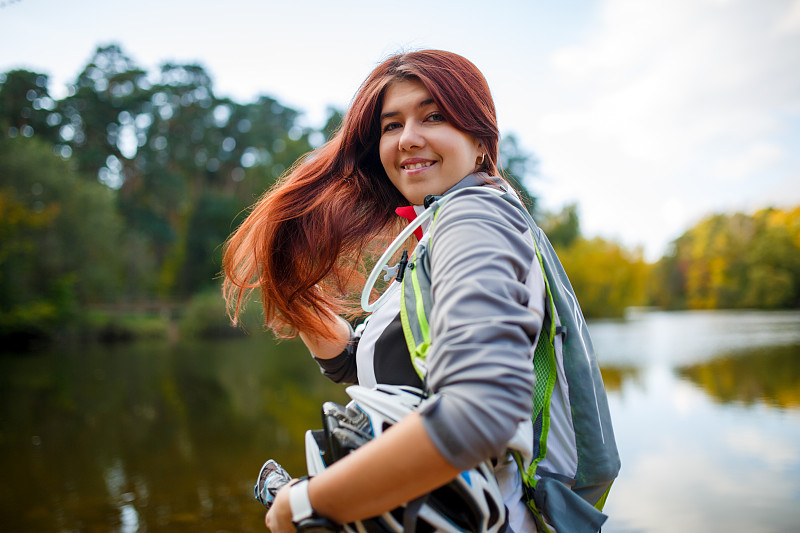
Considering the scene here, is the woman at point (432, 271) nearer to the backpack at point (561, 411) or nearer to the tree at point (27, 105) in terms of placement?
the backpack at point (561, 411)

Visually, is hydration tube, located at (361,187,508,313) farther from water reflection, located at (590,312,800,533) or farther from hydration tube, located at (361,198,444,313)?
water reflection, located at (590,312,800,533)

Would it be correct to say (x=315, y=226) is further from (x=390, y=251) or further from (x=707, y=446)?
(x=707, y=446)

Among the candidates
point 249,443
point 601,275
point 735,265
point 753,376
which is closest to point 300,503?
point 249,443

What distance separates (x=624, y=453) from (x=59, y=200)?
23.1 m

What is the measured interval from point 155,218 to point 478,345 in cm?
3665

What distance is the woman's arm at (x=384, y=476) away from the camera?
79cm

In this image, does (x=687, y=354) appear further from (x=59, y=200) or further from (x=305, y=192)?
(x=59, y=200)

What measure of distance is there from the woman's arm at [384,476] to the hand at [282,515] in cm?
7

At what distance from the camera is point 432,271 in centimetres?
92

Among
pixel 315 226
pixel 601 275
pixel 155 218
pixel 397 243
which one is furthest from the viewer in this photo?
pixel 601 275

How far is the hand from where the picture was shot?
3.01 feet

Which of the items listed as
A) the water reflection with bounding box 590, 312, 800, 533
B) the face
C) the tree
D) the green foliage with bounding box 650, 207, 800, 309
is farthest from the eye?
the green foliage with bounding box 650, 207, 800, 309

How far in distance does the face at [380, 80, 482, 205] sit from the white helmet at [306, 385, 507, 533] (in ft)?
1.48

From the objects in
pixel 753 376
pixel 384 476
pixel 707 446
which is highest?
pixel 384 476
